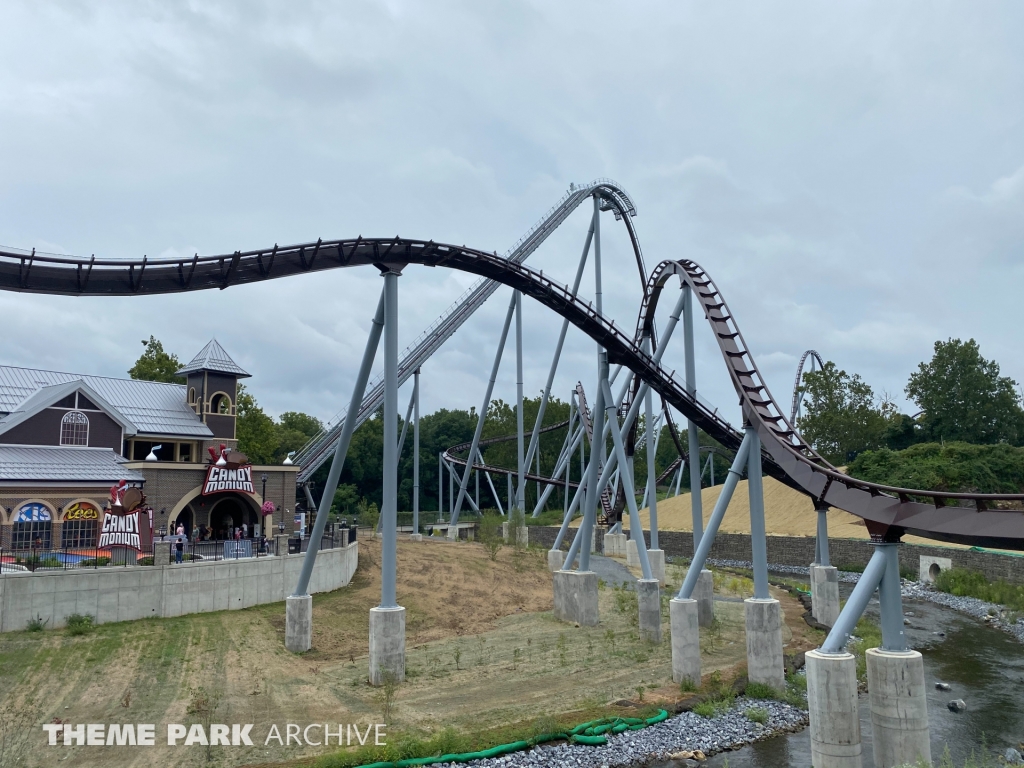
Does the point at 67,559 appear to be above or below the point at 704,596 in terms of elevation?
above

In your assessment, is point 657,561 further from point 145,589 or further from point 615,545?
point 145,589

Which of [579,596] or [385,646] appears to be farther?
[579,596]

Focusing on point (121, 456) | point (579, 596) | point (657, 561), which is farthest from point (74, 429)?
point (657, 561)

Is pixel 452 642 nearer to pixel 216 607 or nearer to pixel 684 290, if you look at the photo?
pixel 216 607

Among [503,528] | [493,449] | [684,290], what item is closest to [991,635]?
[684,290]

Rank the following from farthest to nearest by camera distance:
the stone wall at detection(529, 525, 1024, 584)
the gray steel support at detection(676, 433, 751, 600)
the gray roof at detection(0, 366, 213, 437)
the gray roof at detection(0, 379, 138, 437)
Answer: the gray roof at detection(0, 366, 213, 437) → the stone wall at detection(529, 525, 1024, 584) → the gray roof at detection(0, 379, 138, 437) → the gray steel support at detection(676, 433, 751, 600)

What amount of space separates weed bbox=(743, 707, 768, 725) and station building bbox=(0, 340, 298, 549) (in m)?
19.5

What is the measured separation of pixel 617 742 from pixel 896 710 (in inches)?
176

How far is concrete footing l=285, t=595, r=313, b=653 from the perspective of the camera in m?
18.1

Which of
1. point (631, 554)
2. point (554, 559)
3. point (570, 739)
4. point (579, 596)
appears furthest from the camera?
point (631, 554)

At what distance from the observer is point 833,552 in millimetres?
38562

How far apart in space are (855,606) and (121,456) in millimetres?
26695

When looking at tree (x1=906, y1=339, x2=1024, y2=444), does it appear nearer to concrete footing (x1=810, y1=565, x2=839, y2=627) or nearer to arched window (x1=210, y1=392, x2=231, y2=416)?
concrete footing (x1=810, y1=565, x2=839, y2=627)

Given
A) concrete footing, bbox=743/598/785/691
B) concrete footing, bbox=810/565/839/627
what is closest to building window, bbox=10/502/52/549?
concrete footing, bbox=743/598/785/691
